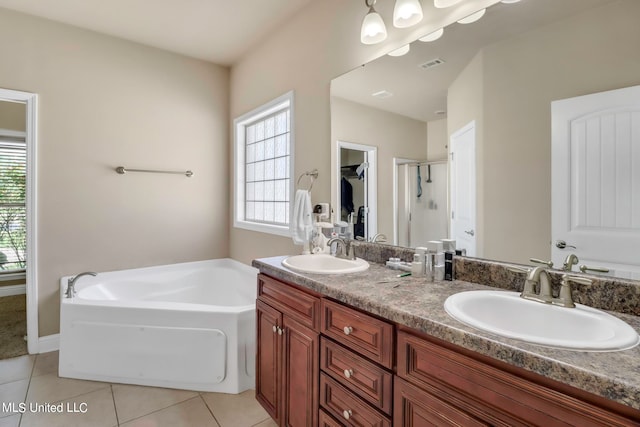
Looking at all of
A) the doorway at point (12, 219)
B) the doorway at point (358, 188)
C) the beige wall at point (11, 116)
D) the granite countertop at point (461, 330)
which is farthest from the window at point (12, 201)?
the granite countertop at point (461, 330)

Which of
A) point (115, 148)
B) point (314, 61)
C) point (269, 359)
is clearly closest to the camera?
point (269, 359)

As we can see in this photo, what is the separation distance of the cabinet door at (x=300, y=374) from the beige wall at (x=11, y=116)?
4.18 meters

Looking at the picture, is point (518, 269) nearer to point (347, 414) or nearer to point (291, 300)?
point (347, 414)

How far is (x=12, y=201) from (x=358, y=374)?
4.66 metres

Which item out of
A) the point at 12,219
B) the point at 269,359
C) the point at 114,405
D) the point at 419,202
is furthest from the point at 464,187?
the point at 12,219

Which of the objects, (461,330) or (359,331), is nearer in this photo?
(461,330)

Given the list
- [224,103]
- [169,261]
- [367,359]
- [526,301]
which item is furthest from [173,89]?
[526,301]

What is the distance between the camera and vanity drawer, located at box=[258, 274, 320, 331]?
4.42 feet

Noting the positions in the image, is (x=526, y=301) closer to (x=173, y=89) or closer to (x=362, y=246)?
(x=362, y=246)

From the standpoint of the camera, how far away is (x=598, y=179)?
1.05 meters

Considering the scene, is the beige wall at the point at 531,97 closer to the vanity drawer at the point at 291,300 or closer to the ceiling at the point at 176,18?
the vanity drawer at the point at 291,300

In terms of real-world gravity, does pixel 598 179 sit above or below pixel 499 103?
below

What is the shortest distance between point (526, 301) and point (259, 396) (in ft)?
4.74
